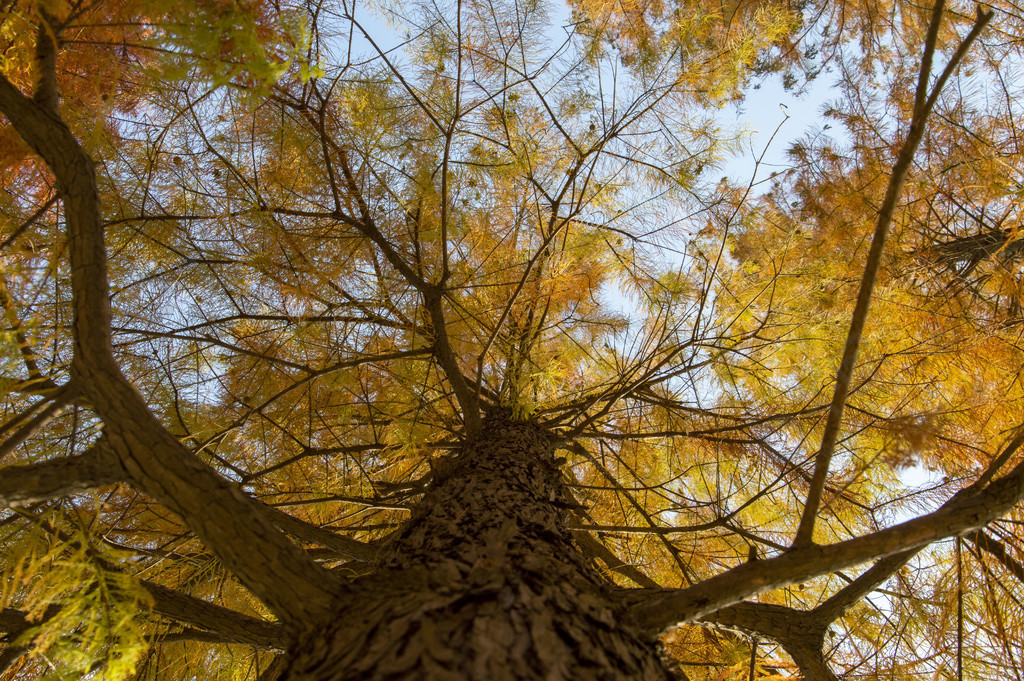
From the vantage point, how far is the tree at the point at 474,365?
76 cm

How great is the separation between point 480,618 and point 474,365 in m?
1.72

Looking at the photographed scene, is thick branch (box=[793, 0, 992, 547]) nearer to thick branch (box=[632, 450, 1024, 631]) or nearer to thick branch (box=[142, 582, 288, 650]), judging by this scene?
thick branch (box=[632, 450, 1024, 631])

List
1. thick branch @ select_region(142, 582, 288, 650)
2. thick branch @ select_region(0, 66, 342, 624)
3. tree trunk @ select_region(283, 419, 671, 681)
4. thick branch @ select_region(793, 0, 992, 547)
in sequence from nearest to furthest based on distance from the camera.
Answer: tree trunk @ select_region(283, 419, 671, 681), thick branch @ select_region(0, 66, 342, 624), thick branch @ select_region(793, 0, 992, 547), thick branch @ select_region(142, 582, 288, 650)

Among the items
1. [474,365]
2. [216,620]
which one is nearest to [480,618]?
[216,620]

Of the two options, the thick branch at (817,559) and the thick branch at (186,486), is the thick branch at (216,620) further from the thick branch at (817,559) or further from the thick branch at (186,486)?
the thick branch at (817,559)

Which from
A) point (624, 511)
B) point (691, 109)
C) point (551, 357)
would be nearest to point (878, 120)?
point (691, 109)

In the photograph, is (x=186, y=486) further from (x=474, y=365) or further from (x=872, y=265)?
(x=474, y=365)

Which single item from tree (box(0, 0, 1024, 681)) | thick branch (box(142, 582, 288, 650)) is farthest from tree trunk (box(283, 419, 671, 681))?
thick branch (box(142, 582, 288, 650))

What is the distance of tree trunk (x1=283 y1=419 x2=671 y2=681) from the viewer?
563 mm

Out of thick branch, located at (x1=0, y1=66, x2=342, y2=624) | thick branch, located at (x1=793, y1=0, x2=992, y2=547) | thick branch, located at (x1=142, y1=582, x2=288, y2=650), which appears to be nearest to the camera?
thick branch, located at (x1=0, y1=66, x2=342, y2=624)

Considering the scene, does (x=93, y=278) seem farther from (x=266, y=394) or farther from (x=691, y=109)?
(x=691, y=109)

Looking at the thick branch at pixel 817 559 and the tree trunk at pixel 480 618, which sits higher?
the thick branch at pixel 817 559

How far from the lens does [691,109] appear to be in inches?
78.1

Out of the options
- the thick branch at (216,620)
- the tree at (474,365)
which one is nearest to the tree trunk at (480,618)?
the tree at (474,365)
